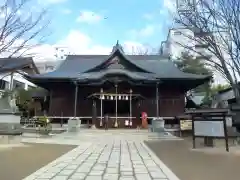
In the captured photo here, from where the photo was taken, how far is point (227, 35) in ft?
51.1

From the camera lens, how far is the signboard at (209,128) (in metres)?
13.1

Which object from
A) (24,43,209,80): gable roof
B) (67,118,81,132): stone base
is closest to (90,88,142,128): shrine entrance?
(24,43,209,80): gable roof

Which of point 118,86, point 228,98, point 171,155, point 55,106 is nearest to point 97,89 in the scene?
point 118,86

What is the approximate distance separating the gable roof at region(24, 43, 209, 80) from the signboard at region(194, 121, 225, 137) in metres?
15.2

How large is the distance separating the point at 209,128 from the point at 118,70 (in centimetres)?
1665

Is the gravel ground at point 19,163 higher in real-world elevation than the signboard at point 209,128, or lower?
lower

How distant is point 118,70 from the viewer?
29.5 metres

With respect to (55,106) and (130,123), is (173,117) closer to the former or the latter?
(130,123)

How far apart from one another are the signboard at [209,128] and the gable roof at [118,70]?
15.2 meters

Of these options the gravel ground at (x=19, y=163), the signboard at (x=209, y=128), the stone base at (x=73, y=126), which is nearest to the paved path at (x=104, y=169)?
the gravel ground at (x=19, y=163)

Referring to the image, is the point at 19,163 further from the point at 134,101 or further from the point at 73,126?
the point at 134,101

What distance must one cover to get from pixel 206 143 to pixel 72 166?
746cm

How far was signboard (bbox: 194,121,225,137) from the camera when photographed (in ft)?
43.0

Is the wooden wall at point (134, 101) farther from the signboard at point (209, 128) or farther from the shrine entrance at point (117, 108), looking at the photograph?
the signboard at point (209, 128)
